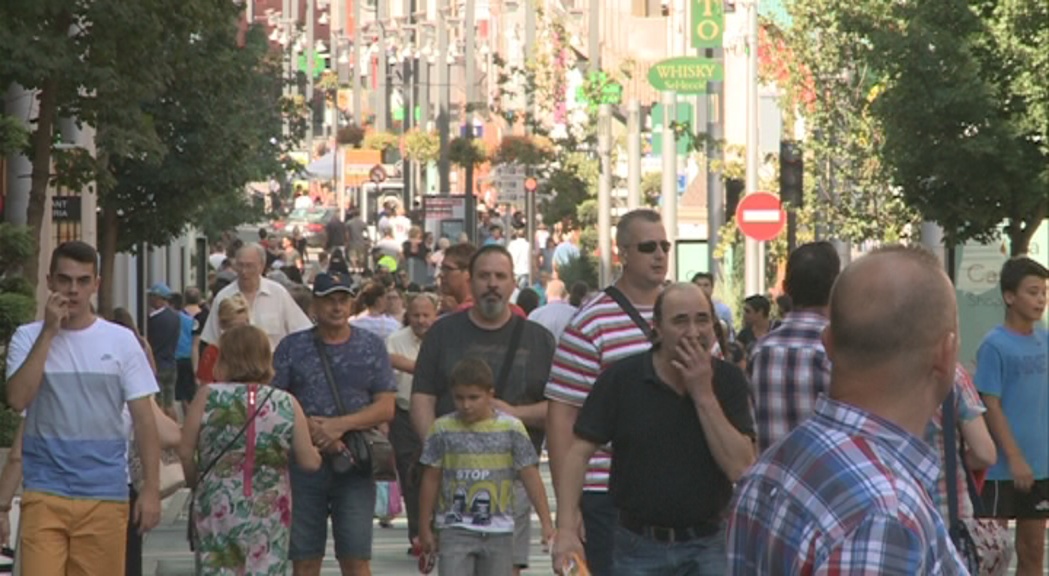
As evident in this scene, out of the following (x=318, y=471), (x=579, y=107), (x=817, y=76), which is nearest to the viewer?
(x=318, y=471)

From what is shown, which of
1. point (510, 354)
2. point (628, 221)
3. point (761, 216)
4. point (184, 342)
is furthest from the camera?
point (761, 216)

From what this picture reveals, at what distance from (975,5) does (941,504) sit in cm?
1918

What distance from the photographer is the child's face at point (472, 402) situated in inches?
429

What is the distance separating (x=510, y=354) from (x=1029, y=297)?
253cm

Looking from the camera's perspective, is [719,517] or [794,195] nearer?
[719,517]

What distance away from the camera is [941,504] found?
7832 mm

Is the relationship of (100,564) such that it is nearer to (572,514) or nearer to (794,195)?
(572,514)

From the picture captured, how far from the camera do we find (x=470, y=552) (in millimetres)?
10898

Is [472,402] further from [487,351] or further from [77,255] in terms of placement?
[77,255]

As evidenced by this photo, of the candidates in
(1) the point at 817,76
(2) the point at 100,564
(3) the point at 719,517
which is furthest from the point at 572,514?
(1) the point at 817,76

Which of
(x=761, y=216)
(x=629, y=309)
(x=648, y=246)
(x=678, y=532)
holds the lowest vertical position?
(x=678, y=532)

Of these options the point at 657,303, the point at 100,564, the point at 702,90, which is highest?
the point at 702,90

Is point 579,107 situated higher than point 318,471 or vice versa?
point 579,107

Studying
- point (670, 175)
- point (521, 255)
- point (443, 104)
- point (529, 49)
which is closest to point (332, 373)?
point (670, 175)
